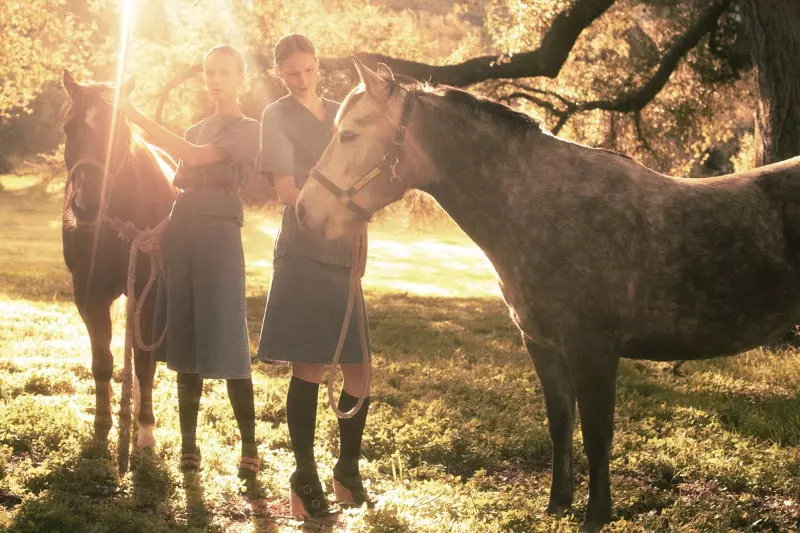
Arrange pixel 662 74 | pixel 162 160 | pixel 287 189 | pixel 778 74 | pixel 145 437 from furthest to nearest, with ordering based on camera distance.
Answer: pixel 662 74
pixel 778 74
pixel 162 160
pixel 145 437
pixel 287 189

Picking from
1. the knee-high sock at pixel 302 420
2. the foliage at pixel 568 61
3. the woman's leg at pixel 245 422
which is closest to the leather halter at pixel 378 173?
the knee-high sock at pixel 302 420

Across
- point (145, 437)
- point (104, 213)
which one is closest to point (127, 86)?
point (104, 213)

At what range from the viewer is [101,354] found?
5992 mm

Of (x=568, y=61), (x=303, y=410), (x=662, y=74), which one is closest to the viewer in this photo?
(x=303, y=410)

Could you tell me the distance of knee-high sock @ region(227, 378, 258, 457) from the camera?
5363 millimetres

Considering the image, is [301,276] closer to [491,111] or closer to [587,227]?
[491,111]

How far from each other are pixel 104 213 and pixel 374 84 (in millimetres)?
2384

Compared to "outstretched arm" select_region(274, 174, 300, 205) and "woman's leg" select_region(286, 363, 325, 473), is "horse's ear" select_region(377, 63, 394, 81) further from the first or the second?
"woman's leg" select_region(286, 363, 325, 473)

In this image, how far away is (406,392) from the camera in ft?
27.4

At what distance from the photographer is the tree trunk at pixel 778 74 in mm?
9000

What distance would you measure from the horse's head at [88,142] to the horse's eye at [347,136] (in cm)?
193

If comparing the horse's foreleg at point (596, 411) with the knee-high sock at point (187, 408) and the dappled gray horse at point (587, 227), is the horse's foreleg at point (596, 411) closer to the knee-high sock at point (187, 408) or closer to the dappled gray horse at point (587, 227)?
the dappled gray horse at point (587, 227)

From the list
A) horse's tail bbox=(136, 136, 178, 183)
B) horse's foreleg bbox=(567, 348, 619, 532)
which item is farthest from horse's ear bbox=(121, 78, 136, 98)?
horse's foreleg bbox=(567, 348, 619, 532)

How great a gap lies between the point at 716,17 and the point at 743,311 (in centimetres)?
1055
